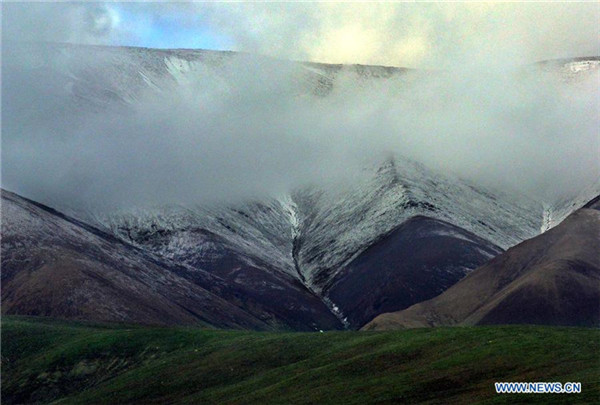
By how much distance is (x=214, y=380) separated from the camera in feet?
302

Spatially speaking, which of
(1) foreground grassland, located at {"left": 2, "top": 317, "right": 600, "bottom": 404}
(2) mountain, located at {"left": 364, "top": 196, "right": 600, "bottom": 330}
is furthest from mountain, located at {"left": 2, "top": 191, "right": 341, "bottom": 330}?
(1) foreground grassland, located at {"left": 2, "top": 317, "right": 600, "bottom": 404}

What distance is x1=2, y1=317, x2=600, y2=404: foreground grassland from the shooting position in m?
70.4

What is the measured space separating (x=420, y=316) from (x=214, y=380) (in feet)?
256

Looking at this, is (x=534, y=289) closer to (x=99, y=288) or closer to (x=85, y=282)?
(x=99, y=288)

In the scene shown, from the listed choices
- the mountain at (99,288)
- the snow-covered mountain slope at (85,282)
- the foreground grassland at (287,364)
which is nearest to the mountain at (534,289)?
the mountain at (99,288)

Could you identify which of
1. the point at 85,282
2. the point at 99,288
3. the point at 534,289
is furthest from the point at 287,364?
the point at 85,282

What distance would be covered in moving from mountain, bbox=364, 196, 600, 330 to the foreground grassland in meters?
51.1

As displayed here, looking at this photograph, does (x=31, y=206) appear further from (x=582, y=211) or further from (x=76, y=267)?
(x=582, y=211)

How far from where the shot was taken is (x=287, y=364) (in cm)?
9275

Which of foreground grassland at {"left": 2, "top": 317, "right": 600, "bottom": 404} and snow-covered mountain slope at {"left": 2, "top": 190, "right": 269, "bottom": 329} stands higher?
snow-covered mountain slope at {"left": 2, "top": 190, "right": 269, "bottom": 329}

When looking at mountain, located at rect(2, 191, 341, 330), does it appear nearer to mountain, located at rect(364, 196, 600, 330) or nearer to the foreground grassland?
mountain, located at rect(364, 196, 600, 330)

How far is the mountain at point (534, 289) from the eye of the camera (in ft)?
491

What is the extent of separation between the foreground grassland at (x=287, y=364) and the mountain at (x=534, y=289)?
5107 cm

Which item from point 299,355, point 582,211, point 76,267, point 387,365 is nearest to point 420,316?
point 582,211
